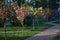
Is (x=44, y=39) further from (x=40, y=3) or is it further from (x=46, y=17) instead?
(x=46, y=17)

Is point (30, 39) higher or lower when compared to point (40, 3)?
lower

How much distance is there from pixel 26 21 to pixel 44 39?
241 inches

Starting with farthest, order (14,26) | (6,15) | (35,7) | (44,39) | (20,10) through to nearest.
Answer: (35,7), (14,26), (20,10), (44,39), (6,15)

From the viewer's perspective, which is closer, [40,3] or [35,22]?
[40,3]

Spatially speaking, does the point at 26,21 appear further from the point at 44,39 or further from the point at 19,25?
the point at 44,39

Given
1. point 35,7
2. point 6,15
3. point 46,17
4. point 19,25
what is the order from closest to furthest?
point 6,15, point 19,25, point 35,7, point 46,17

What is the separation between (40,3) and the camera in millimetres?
13625

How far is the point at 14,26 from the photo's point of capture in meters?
13.0

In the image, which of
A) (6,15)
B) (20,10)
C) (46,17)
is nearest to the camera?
(6,15)

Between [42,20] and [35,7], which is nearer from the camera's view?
[35,7]

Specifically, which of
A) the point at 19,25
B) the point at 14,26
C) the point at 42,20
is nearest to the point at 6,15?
the point at 19,25

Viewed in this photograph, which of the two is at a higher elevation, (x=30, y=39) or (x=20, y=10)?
(x=20, y=10)

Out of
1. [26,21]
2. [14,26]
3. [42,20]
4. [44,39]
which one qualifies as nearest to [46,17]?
[42,20]

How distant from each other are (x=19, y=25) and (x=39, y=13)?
7.24ft
